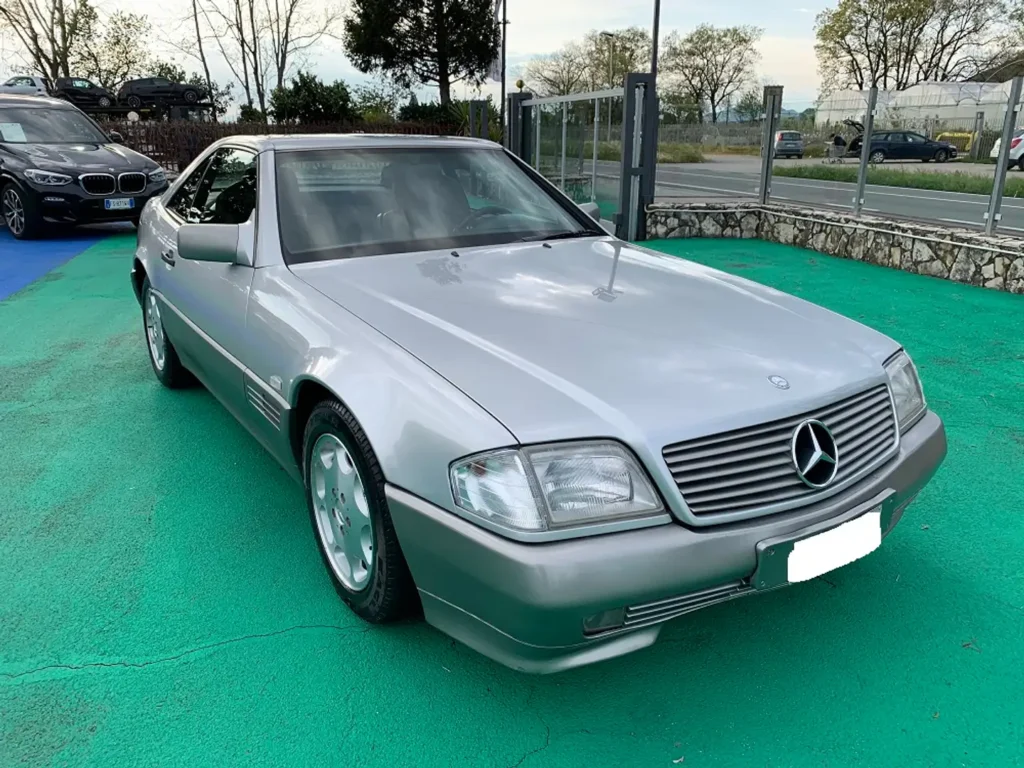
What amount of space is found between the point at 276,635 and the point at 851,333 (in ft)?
6.74

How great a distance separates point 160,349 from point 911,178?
26.4ft

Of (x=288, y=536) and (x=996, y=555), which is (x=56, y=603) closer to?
(x=288, y=536)

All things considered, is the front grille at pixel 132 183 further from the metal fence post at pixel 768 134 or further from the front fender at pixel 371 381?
the front fender at pixel 371 381

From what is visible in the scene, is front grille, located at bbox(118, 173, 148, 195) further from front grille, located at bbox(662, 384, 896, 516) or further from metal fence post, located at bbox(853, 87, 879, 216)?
front grille, located at bbox(662, 384, 896, 516)

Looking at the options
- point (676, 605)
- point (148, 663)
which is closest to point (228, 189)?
point (148, 663)

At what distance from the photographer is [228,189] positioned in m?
3.56

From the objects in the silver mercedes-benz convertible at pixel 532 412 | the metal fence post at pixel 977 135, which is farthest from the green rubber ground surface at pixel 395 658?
the metal fence post at pixel 977 135

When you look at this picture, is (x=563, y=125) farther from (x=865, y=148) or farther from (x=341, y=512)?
(x=341, y=512)

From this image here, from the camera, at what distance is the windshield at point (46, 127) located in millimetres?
10680

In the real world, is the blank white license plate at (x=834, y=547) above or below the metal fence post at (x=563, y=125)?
below

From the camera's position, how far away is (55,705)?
2.13 m

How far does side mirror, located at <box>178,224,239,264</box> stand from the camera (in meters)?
2.90

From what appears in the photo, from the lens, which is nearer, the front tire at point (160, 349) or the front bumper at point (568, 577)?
the front bumper at point (568, 577)

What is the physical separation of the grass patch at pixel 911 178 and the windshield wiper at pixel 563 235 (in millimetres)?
5867
